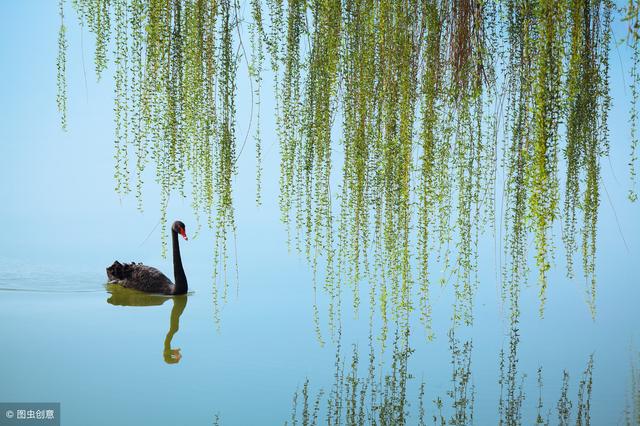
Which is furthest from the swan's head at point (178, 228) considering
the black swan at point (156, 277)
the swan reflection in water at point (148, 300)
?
the swan reflection in water at point (148, 300)

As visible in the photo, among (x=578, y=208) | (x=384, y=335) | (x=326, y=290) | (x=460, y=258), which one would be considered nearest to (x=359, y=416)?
(x=384, y=335)

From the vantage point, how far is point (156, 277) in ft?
24.2

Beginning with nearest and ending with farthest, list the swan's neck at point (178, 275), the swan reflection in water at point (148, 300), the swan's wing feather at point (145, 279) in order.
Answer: the swan reflection in water at point (148, 300)
the swan's neck at point (178, 275)
the swan's wing feather at point (145, 279)

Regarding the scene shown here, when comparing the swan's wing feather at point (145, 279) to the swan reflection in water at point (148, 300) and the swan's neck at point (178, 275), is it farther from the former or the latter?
the swan's neck at point (178, 275)

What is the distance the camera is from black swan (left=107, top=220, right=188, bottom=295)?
23.4 ft

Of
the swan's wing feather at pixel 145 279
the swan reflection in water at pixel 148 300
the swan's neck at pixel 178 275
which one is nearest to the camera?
the swan reflection in water at pixel 148 300

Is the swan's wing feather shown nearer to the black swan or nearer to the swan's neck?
the black swan

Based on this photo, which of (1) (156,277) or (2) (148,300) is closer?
(2) (148,300)

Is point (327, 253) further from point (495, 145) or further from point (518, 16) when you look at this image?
point (518, 16)

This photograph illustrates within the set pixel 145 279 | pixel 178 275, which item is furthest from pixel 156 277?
pixel 178 275

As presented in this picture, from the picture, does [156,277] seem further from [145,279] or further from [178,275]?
[178,275]

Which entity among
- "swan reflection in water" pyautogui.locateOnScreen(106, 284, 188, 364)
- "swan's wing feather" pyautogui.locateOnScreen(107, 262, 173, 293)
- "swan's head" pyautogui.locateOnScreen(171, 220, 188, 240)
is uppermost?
"swan's head" pyautogui.locateOnScreen(171, 220, 188, 240)

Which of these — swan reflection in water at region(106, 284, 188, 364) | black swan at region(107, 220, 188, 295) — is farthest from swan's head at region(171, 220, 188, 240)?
swan reflection in water at region(106, 284, 188, 364)

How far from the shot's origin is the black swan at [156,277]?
7.14m
